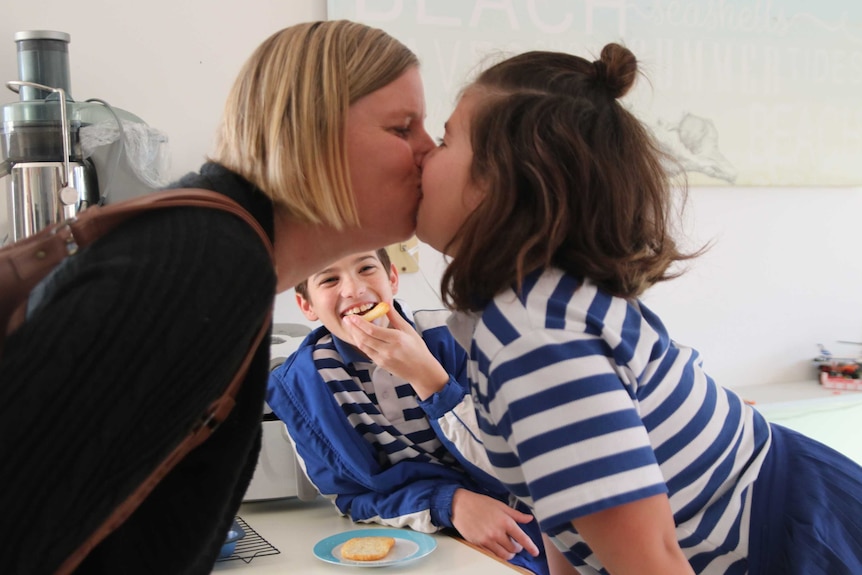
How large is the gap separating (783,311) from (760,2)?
0.92m

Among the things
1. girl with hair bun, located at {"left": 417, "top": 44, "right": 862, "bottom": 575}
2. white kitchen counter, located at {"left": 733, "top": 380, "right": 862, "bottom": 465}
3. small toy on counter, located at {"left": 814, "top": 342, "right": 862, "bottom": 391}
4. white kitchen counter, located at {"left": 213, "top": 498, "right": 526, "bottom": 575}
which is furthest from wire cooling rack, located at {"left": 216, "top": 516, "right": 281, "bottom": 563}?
small toy on counter, located at {"left": 814, "top": 342, "right": 862, "bottom": 391}

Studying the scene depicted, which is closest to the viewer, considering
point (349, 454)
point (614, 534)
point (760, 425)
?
point (614, 534)

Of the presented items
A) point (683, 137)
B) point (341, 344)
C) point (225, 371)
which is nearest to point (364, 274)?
point (341, 344)

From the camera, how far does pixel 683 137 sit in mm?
2486

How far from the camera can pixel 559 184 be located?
85 centimetres

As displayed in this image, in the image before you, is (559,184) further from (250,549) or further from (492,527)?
(250,549)

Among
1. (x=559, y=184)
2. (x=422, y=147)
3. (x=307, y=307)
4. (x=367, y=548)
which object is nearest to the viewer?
(x=559, y=184)

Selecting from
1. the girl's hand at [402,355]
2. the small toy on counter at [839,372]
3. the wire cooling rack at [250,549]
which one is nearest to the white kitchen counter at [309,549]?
the wire cooling rack at [250,549]

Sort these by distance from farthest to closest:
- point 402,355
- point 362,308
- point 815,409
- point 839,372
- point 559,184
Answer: point 839,372, point 815,409, point 362,308, point 402,355, point 559,184

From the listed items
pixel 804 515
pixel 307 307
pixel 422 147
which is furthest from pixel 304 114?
pixel 307 307

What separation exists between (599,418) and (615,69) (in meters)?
0.38

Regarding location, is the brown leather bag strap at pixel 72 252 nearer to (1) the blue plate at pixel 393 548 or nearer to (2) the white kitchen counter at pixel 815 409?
(1) the blue plate at pixel 393 548

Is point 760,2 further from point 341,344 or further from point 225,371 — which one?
point 225,371

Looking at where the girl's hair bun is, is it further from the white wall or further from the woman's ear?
the white wall
